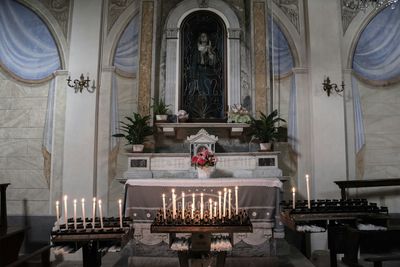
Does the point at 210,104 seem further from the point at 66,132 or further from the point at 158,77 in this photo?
the point at 66,132

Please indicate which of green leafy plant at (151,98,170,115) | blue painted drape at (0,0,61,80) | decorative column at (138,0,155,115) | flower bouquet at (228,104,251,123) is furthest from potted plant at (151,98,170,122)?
blue painted drape at (0,0,61,80)

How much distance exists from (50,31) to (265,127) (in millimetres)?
4906

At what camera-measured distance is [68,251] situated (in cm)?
350

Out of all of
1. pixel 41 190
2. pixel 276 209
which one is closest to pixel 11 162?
pixel 41 190

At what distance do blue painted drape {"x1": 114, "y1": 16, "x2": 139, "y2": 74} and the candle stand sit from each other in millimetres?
4306

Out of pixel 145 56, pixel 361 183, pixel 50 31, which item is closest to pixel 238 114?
pixel 145 56

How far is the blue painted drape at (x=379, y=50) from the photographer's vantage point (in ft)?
24.2

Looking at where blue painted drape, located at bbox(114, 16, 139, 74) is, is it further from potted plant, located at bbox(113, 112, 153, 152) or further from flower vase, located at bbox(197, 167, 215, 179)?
flower vase, located at bbox(197, 167, 215, 179)

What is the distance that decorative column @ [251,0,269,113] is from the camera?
23.5 feet

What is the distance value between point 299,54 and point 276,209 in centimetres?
349

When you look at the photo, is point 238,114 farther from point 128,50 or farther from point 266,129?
point 128,50

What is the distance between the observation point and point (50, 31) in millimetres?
7445

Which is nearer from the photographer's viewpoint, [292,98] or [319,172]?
[319,172]

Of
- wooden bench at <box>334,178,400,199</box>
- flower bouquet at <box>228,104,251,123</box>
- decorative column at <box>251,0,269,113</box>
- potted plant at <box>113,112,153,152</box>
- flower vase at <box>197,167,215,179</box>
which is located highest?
decorative column at <box>251,0,269,113</box>
